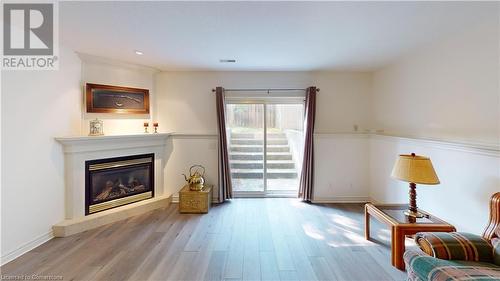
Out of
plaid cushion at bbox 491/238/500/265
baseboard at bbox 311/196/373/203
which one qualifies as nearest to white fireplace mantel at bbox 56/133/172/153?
baseboard at bbox 311/196/373/203

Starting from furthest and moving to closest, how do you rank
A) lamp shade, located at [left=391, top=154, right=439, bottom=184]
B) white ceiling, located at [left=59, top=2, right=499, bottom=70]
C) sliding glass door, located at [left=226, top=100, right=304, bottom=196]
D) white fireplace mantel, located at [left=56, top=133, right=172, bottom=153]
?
sliding glass door, located at [left=226, top=100, right=304, bottom=196], white fireplace mantel, located at [left=56, top=133, right=172, bottom=153], lamp shade, located at [left=391, top=154, right=439, bottom=184], white ceiling, located at [left=59, top=2, right=499, bottom=70]

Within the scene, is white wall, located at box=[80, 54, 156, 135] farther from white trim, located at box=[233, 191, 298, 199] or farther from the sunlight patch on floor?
the sunlight patch on floor

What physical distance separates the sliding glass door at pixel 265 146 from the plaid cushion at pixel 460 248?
2.86 m

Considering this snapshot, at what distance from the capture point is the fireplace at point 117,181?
3.49m

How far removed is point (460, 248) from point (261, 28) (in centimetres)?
244

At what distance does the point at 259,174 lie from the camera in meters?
4.70

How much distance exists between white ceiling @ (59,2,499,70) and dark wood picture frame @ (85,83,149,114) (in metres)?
0.50

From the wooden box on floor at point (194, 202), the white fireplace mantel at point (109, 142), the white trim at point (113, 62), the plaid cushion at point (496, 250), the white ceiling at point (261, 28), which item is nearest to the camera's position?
the plaid cushion at point (496, 250)

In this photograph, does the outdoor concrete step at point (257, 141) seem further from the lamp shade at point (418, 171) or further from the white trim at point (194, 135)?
the lamp shade at point (418, 171)

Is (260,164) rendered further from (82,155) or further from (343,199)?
→ (82,155)

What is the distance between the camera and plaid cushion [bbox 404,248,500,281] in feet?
4.73

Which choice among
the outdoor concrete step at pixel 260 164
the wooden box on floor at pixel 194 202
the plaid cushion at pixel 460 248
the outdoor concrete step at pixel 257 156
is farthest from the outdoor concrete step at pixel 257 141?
the plaid cushion at pixel 460 248

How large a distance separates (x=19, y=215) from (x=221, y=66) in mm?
3164

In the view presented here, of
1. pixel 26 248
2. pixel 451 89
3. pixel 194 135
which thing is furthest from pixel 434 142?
pixel 26 248
